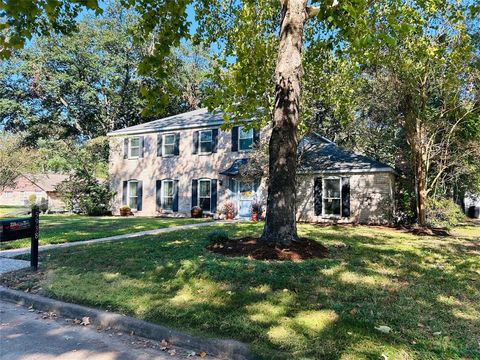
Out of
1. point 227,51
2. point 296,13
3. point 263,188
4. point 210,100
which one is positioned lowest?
point 263,188

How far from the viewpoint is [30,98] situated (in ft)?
97.6

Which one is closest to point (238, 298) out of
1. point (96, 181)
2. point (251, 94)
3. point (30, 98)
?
point (251, 94)

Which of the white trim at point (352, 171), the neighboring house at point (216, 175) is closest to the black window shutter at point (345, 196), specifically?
the neighboring house at point (216, 175)

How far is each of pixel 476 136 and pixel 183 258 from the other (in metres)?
13.9

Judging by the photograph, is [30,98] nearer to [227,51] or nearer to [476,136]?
[227,51]

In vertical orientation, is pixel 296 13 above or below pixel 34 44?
below

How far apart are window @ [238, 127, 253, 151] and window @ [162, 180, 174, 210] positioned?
5130 mm

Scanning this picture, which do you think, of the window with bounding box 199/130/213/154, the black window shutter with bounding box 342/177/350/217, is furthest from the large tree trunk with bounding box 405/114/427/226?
the window with bounding box 199/130/213/154

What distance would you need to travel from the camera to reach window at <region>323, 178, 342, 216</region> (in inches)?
690

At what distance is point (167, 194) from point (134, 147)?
401 centimetres

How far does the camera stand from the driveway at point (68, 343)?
3536 millimetres

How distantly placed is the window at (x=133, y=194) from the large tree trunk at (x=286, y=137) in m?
17.6

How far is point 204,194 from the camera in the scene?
21.0 meters

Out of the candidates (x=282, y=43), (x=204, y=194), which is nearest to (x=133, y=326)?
(x=282, y=43)
